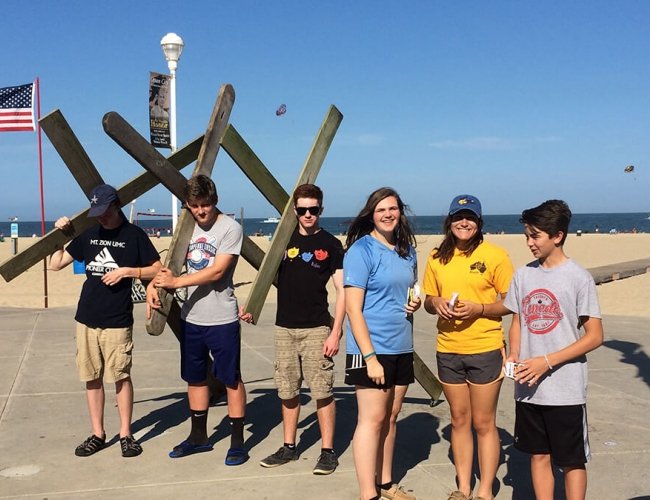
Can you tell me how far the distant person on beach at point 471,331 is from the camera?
354 centimetres


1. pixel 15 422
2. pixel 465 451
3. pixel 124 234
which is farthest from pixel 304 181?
pixel 15 422

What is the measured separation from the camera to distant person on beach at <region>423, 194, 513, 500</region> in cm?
354

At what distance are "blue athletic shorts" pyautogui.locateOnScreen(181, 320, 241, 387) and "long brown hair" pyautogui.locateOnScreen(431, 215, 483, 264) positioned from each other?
1.44 m

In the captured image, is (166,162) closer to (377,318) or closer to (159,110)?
(377,318)

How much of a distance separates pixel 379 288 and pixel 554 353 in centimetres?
88

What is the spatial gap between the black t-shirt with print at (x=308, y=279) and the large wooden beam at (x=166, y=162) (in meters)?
0.69

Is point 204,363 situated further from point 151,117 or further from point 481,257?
point 151,117

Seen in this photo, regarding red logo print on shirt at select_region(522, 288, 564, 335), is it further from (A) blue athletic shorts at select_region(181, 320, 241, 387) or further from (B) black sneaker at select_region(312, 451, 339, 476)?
(A) blue athletic shorts at select_region(181, 320, 241, 387)

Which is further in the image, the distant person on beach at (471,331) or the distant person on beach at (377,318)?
the distant person on beach at (471,331)

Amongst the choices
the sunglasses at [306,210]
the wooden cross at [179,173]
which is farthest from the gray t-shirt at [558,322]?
the wooden cross at [179,173]

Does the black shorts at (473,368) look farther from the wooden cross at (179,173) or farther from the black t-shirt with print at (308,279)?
the wooden cross at (179,173)

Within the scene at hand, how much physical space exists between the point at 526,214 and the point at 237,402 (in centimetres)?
227

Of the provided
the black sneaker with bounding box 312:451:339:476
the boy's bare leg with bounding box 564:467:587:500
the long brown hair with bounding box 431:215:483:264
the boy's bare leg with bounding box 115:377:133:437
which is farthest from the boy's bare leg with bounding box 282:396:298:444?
the boy's bare leg with bounding box 564:467:587:500

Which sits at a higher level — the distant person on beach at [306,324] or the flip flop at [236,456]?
the distant person on beach at [306,324]
